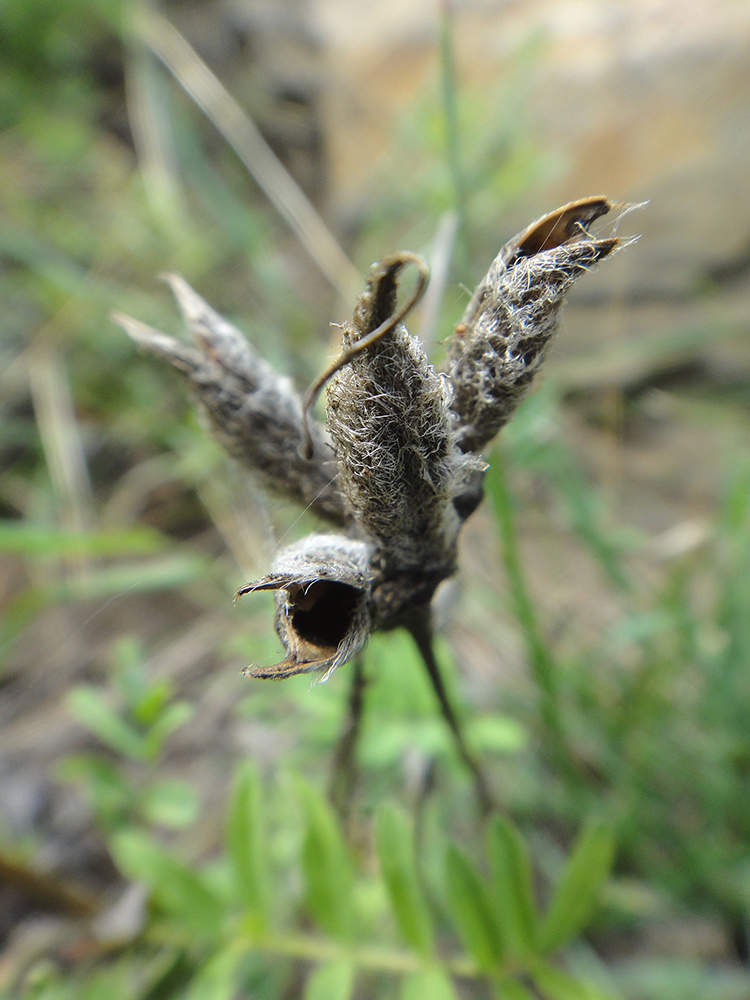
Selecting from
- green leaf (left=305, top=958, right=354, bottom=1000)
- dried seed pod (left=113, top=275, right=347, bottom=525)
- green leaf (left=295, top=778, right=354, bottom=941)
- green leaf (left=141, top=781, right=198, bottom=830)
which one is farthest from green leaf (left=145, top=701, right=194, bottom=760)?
dried seed pod (left=113, top=275, right=347, bottom=525)

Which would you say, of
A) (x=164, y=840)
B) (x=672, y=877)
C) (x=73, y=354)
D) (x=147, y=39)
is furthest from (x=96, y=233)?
(x=672, y=877)

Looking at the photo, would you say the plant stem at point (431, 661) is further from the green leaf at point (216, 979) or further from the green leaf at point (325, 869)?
the green leaf at point (216, 979)

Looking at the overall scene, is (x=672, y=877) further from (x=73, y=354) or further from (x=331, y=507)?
(x=73, y=354)

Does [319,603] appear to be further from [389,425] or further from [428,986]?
[428,986]

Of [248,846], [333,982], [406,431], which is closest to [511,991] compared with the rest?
[333,982]

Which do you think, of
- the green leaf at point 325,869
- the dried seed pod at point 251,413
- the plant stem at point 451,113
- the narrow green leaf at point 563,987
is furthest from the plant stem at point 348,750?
the plant stem at point 451,113

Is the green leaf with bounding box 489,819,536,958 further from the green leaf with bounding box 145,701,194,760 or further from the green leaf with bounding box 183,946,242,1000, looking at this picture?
the green leaf with bounding box 145,701,194,760
